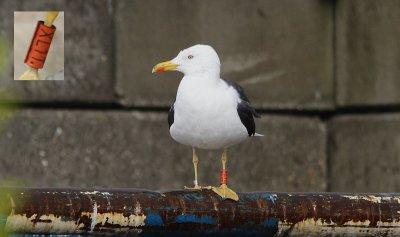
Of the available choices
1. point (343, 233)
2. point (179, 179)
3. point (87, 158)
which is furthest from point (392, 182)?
point (343, 233)

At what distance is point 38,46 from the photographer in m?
5.37

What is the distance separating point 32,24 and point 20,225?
2.81 meters

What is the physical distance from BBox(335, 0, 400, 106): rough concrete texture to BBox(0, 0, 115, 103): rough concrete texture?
41.0 inches

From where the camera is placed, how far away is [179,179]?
5391 mm

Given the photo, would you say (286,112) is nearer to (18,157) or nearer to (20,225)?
(18,157)

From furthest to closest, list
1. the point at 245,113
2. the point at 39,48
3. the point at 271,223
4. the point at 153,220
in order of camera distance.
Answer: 1. the point at 39,48
2. the point at 245,113
3. the point at 271,223
4. the point at 153,220

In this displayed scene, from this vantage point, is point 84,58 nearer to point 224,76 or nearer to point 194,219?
point 224,76

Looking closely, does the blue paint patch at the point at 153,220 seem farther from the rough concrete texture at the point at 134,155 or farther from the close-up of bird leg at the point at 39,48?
the close-up of bird leg at the point at 39,48

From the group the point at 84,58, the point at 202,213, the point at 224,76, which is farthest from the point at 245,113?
the point at 84,58

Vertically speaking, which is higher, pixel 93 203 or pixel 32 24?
pixel 32 24

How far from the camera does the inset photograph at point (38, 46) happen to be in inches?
206

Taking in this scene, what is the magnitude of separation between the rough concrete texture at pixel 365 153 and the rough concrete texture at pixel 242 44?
0.51 feet

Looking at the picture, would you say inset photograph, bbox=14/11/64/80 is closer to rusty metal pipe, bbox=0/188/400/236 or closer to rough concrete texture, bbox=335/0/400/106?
rough concrete texture, bbox=335/0/400/106

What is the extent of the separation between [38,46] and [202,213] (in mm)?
2668
